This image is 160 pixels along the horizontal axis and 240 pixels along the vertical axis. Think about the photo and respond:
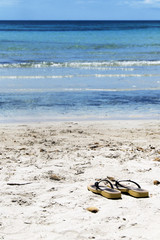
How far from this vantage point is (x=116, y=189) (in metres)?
4.51

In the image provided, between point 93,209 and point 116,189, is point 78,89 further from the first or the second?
point 93,209

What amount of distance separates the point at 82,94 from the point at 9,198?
7346mm

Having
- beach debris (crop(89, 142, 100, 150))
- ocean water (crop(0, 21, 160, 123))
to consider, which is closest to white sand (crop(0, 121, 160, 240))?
beach debris (crop(89, 142, 100, 150))

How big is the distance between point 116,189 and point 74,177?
66cm

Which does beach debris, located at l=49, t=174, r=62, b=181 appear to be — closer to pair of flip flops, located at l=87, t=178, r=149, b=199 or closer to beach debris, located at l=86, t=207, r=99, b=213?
pair of flip flops, located at l=87, t=178, r=149, b=199

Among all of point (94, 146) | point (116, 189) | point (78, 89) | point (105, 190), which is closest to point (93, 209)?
point (105, 190)

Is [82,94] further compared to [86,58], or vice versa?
[86,58]

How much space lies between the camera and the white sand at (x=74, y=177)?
361 cm

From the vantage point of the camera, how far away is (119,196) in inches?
172

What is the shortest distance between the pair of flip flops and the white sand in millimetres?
73

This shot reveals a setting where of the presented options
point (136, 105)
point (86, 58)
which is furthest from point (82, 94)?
point (86, 58)

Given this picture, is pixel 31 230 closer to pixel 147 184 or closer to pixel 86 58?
pixel 147 184

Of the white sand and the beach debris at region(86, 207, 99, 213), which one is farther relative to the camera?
the beach debris at region(86, 207, 99, 213)

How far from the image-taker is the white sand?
11.9 ft
